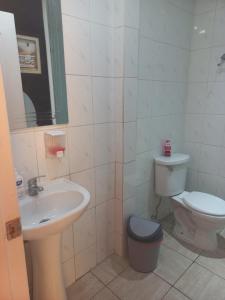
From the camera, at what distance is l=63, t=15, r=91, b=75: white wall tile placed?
1262 mm

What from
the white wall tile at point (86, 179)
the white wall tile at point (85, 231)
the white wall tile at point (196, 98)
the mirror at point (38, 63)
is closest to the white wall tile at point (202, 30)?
the white wall tile at point (196, 98)

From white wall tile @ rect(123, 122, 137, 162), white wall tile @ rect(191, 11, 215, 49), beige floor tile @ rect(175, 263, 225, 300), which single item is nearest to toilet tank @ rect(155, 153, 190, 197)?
white wall tile @ rect(123, 122, 137, 162)

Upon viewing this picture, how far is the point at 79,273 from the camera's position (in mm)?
1679

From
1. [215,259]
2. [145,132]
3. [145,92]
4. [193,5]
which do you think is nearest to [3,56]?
[145,92]

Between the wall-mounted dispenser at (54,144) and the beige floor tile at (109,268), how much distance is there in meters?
1.07

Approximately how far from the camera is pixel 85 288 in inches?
62.3

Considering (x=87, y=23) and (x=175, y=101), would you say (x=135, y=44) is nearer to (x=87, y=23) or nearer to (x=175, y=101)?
(x=87, y=23)

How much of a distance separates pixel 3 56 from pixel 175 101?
1.60 meters

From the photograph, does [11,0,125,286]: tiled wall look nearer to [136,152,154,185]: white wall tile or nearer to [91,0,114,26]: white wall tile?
[91,0,114,26]: white wall tile

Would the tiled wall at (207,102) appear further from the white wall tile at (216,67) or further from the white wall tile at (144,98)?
the white wall tile at (144,98)

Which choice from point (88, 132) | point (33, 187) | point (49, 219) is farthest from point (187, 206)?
point (33, 187)

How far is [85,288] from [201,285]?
871 mm

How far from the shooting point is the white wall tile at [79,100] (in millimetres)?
1350

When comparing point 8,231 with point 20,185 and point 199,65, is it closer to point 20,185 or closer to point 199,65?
point 20,185
